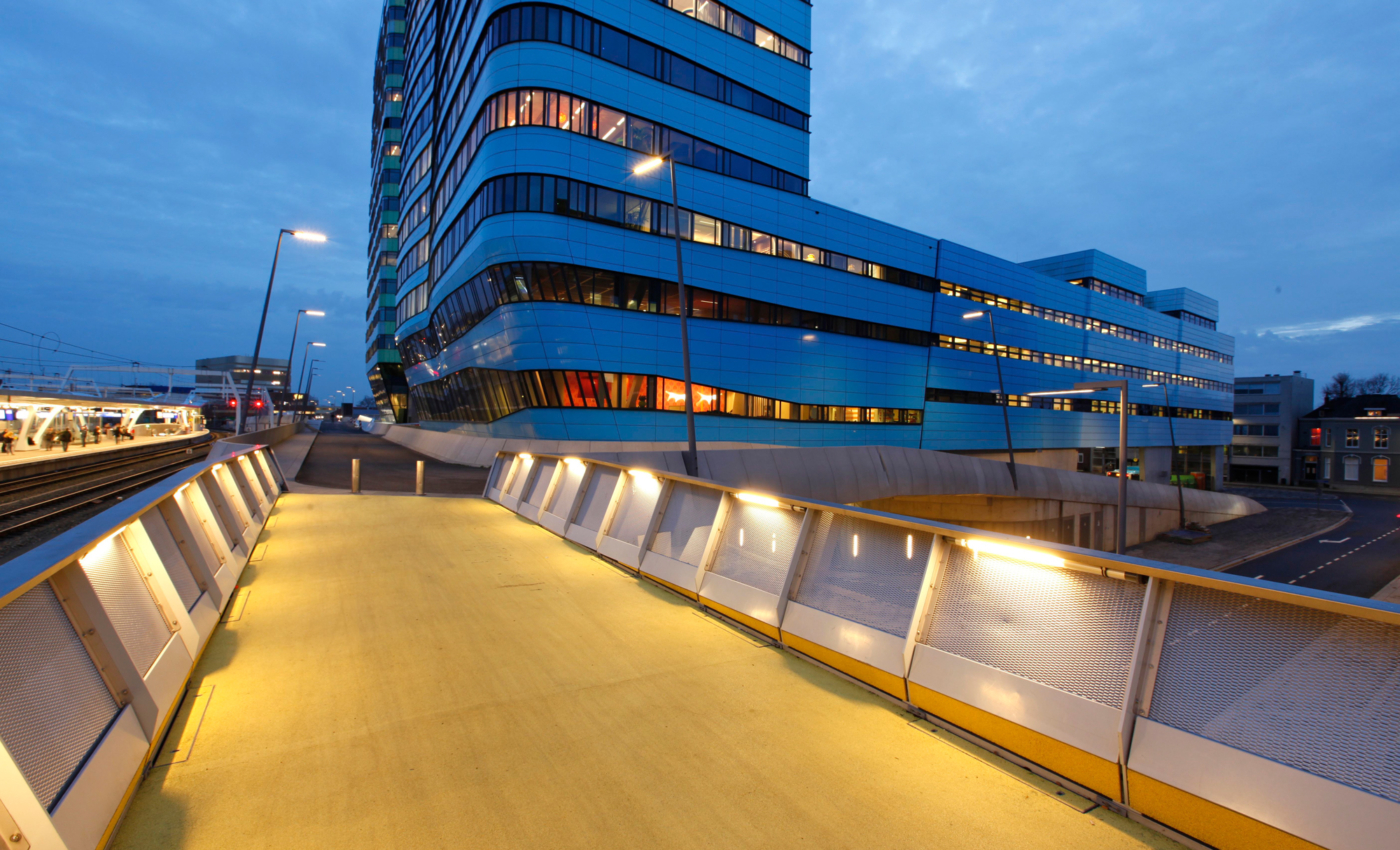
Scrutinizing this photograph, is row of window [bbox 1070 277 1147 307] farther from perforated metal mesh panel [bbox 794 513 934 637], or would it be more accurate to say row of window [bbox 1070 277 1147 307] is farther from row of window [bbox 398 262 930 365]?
perforated metal mesh panel [bbox 794 513 934 637]

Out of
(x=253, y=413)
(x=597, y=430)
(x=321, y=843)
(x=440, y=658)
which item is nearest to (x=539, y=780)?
(x=321, y=843)

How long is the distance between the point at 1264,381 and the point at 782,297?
10283 cm

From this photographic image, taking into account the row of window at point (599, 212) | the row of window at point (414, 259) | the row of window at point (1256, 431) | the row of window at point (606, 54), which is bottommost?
the row of window at point (1256, 431)

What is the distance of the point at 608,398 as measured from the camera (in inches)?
1246

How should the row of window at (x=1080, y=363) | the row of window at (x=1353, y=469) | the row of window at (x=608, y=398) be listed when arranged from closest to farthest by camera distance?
the row of window at (x=608, y=398), the row of window at (x=1080, y=363), the row of window at (x=1353, y=469)

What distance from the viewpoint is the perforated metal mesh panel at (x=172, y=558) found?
208 inches

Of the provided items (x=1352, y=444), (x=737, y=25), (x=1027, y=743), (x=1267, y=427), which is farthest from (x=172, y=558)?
(x=1267, y=427)

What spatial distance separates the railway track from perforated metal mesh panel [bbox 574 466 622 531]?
43.1ft

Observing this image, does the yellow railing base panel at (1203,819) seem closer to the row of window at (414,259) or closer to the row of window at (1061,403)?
the row of window at (1061,403)

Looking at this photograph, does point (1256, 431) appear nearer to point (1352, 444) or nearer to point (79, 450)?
point (1352, 444)

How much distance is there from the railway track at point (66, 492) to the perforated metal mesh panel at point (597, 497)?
13134mm

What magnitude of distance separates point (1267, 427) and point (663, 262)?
353 feet

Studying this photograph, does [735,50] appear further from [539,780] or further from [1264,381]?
[1264,381]

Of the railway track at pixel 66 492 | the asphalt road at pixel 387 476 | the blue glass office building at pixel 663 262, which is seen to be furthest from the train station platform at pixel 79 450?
the blue glass office building at pixel 663 262
